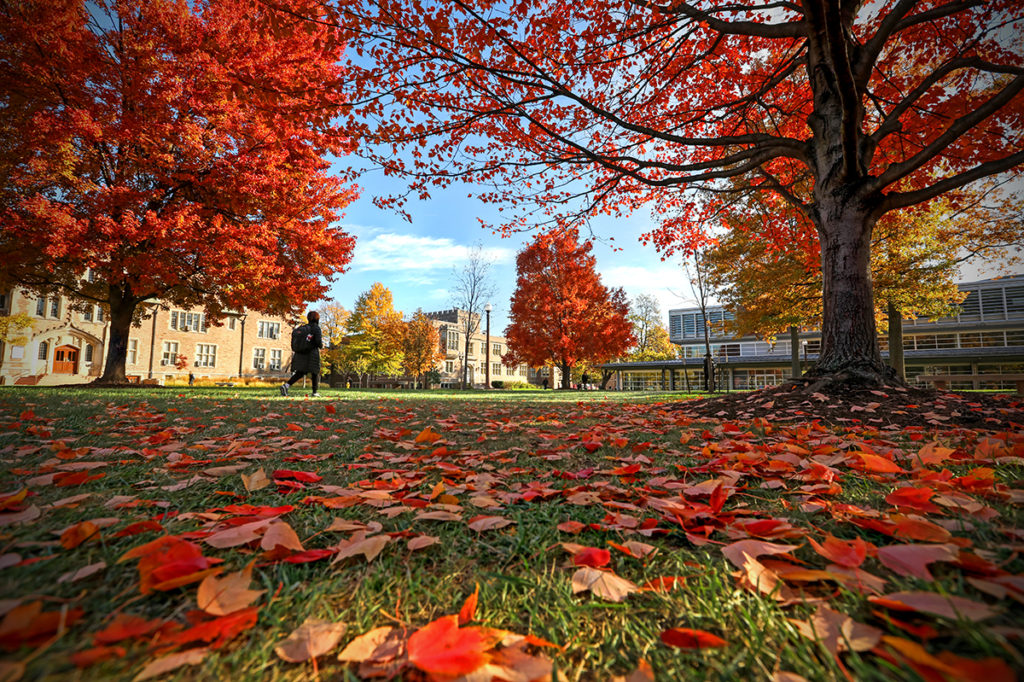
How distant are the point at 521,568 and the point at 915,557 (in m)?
0.91

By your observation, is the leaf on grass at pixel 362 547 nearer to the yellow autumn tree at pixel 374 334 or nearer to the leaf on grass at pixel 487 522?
the leaf on grass at pixel 487 522

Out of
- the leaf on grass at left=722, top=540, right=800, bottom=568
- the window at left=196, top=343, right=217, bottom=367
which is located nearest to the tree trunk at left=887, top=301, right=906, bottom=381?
the leaf on grass at left=722, top=540, right=800, bottom=568

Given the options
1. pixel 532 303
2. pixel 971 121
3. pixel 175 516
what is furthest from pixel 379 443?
pixel 532 303

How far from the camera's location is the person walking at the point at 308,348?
942 cm

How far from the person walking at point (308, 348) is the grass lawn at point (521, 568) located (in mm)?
7575

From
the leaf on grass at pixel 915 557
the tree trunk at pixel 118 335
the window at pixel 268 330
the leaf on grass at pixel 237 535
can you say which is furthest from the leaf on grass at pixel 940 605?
the window at pixel 268 330

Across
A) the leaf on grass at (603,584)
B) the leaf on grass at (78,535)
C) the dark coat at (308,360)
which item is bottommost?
the leaf on grass at (603,584)

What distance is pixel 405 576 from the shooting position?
1033mm

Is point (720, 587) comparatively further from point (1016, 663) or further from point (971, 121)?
point (971, 121)

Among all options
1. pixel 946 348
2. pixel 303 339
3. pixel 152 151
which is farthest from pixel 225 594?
pixel 946 348

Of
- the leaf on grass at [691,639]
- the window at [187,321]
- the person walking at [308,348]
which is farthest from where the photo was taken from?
the window at [187,321]

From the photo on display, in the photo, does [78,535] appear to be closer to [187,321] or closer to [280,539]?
[280,539]

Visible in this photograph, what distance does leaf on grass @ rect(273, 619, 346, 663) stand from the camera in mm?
711

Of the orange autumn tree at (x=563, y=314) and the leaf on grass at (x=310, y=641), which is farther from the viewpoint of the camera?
the orange autumn tree at (x=563, y=314)
